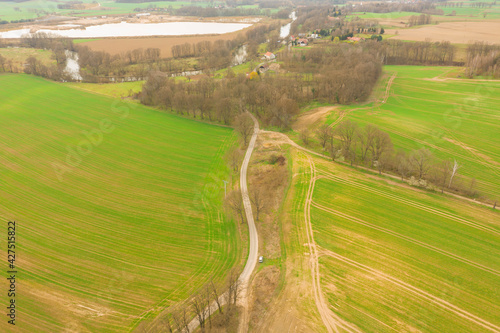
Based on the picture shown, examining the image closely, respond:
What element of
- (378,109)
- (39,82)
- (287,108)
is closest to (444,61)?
(378,109)

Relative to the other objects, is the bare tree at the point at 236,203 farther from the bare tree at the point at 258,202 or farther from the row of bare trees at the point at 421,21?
the row of bare trees at the point at 421,21

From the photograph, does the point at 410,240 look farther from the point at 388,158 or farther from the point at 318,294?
the point at 388,158

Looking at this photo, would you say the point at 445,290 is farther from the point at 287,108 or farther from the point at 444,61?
the point at 444,61

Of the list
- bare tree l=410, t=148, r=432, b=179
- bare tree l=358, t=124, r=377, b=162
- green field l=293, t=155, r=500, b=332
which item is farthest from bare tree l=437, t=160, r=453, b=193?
bare tree l=358, t=124, r=377, b=162

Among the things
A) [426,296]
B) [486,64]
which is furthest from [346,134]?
[486,64]

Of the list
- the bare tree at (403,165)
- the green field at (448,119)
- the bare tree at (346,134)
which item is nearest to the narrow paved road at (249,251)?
the bare tree at (346,134)

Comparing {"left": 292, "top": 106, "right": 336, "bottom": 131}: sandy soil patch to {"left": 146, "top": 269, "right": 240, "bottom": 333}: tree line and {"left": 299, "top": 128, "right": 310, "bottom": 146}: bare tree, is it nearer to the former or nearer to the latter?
{"left": 299, "top": 128, "right": 310, "bottom": 146}: bare tree
